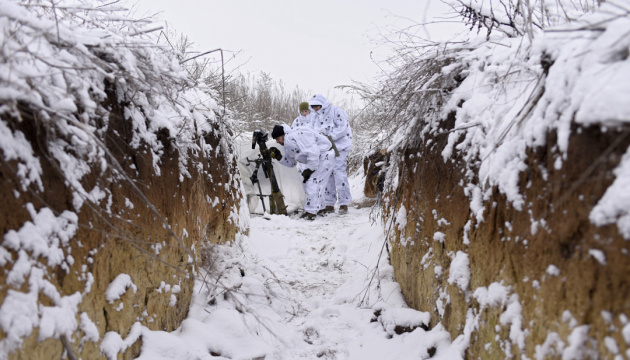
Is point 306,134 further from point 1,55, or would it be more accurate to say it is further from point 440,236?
point 1,55

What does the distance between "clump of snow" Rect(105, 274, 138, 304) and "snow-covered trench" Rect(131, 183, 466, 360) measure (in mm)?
220

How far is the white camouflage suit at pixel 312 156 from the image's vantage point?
6.60 m

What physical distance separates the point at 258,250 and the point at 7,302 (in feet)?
10.2

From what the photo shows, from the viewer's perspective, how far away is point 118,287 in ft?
5.76

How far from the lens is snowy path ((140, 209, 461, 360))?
220 centimetres

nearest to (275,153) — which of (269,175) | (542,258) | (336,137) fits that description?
(269,175)

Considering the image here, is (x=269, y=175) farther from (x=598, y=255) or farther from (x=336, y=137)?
(x=598, y=255)

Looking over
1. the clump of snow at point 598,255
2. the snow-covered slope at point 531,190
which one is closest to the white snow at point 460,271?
the snow-covered slope at point 531,190

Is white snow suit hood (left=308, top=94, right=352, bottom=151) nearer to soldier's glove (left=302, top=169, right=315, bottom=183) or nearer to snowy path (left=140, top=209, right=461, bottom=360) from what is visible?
soldier's glove (left=302, top=169, right=315, bottom=183)

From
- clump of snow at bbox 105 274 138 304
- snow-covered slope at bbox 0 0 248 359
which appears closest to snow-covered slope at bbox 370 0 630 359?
snow-covered slope at bbox 0 0 248 359

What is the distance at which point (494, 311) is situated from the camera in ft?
5.28

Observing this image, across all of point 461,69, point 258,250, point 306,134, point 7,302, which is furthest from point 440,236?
point 306,134

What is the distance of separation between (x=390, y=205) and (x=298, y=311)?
42.3 inches

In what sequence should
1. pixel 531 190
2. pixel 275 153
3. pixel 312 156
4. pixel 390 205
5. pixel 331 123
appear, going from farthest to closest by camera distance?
pixel 331 123 < pixel 275 153 < pixel 312 156 < pixel 390 205 < pixel 531 190
